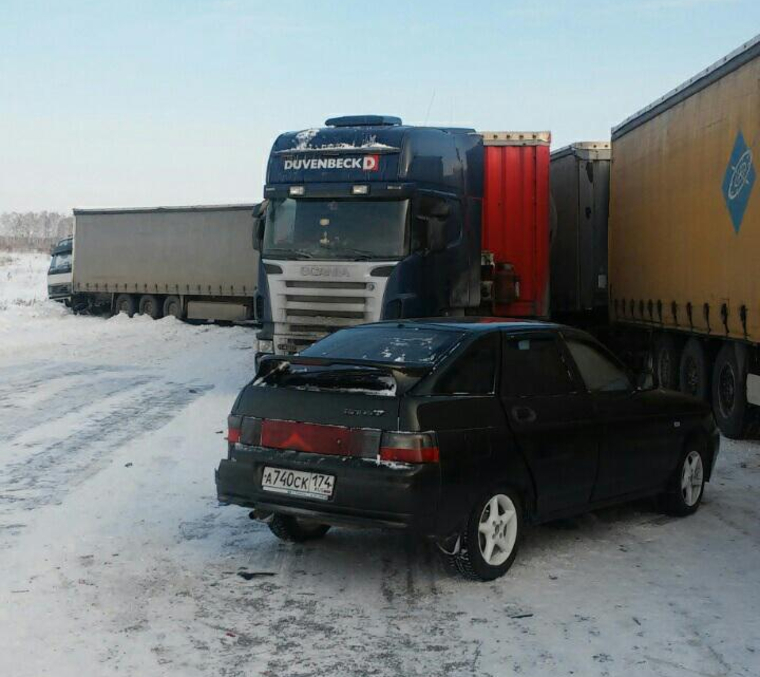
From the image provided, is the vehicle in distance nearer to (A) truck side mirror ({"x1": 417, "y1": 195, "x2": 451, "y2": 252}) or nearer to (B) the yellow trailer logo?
(B) the yellow trailer logo

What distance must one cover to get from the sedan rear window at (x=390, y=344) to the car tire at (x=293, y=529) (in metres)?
1.05

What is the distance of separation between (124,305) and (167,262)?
3378mm

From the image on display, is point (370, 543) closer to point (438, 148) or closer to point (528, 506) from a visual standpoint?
point (528, 506)

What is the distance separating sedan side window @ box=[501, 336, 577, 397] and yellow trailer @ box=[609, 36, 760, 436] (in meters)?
4.23

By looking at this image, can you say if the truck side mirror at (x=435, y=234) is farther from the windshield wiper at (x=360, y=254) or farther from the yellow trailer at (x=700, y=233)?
the yellow trailer at (x=700, y=233)

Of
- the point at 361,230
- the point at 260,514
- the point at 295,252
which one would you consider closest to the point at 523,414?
the point at 260,514

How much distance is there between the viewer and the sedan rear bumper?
→ 570cm

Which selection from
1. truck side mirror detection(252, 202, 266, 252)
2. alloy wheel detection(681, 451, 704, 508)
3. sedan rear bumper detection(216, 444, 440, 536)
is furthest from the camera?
truck side mirror detection(252, 202, 266, 252)

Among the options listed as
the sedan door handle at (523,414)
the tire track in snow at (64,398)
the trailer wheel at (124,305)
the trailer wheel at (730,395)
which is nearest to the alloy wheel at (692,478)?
the sedan door handle at (523,414)

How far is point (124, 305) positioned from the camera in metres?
38.7

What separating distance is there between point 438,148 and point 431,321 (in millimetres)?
6983

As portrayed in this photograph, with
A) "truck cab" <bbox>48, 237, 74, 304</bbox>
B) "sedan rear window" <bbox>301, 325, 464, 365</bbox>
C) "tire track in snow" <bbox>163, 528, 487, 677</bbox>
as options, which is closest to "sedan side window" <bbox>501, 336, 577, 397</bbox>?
"sedan rear window" <bbox>301, 325, 464, 365</bbox>

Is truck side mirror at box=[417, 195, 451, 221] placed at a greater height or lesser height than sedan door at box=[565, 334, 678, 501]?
greater

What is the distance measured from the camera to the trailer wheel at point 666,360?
1445 cm
